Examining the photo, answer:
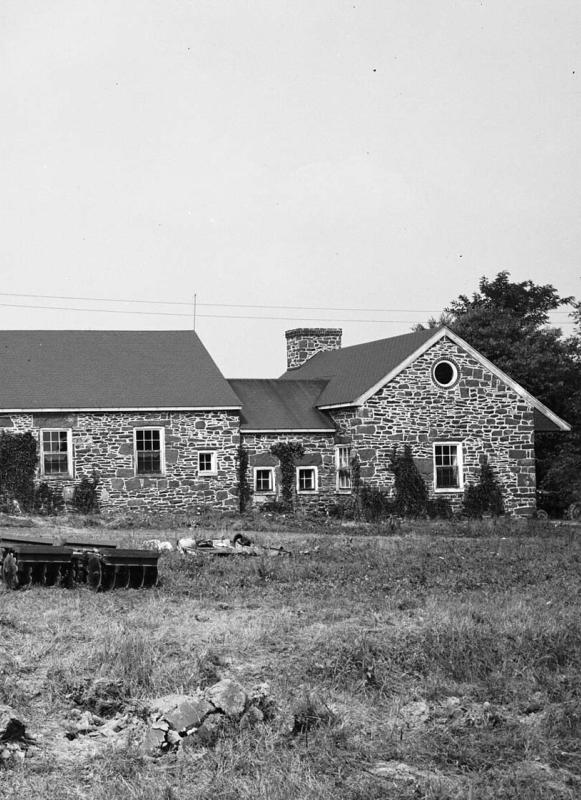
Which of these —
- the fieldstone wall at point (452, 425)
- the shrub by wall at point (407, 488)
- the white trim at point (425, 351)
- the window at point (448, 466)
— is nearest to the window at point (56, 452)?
the white trim at point (425, 351)

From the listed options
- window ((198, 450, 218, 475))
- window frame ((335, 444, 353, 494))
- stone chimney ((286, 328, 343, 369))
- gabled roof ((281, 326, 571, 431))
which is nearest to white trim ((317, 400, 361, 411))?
gabled roof ((281, 326, 571, 431))

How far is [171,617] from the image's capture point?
15.8 m

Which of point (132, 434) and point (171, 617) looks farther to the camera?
point (132, 434)

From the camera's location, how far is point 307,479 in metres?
38.2

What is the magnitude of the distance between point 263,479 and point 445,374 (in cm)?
714

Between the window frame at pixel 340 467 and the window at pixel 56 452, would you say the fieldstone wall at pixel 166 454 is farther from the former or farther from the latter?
the window frame at pixel 340 467

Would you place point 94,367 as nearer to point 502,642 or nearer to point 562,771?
point 502,642

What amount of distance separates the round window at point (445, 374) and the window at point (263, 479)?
6412 mm

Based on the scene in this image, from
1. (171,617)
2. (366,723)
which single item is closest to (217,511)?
(171,617)

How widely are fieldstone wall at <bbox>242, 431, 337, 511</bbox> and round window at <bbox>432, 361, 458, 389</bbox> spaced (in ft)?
13.4

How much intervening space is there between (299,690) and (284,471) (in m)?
26.0

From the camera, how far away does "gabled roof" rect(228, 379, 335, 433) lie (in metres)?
38.0

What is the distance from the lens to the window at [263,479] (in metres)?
37.7

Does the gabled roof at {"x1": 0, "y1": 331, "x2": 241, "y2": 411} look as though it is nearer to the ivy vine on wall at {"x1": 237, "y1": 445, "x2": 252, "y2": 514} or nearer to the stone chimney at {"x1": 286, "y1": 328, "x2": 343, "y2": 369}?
the ivy vine on wall at {"x1": 237, "y1": 445, "x2": 252, "y2": 514}
